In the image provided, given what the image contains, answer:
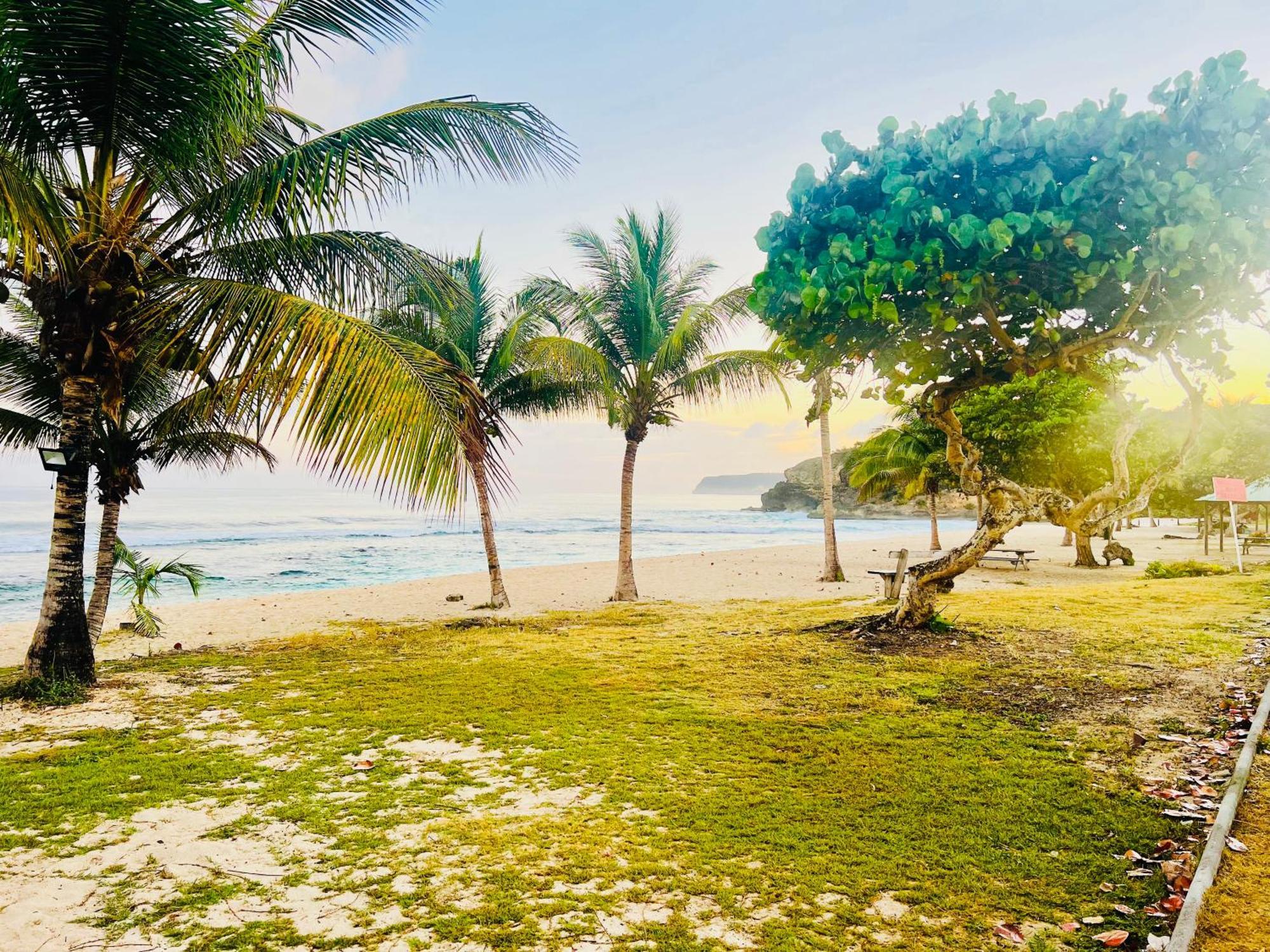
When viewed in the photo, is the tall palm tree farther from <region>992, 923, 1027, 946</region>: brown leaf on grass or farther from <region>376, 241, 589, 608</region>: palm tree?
<region>992, 923, 1027, 946</region>: brown leaf on grass

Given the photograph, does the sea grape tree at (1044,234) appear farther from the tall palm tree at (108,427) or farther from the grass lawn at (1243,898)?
the tall palm tree at (108,427)

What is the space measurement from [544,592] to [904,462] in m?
12.2

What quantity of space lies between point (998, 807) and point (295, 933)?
3.18 metres

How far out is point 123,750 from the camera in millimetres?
5008

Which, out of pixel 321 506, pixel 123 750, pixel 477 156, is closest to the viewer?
pixel 123 750

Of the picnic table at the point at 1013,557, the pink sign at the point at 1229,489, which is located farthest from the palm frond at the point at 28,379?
the pink sign at the point at 1229,489

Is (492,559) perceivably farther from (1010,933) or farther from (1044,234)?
(1010,933)

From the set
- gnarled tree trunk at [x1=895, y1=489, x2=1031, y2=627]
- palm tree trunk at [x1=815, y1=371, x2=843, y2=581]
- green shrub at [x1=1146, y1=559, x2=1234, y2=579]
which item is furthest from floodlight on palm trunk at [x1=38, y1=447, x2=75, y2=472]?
green shrub at [x1=1146, y1=559, x2=1234, y2=579]

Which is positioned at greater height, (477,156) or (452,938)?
(477,156)

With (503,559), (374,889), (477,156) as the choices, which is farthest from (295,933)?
(503,559)

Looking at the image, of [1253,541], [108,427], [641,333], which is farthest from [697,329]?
[1253,541]

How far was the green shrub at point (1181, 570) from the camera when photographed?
1622 centimetres

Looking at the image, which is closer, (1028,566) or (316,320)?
(316,320)

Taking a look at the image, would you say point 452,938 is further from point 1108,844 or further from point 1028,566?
point 1028,566
